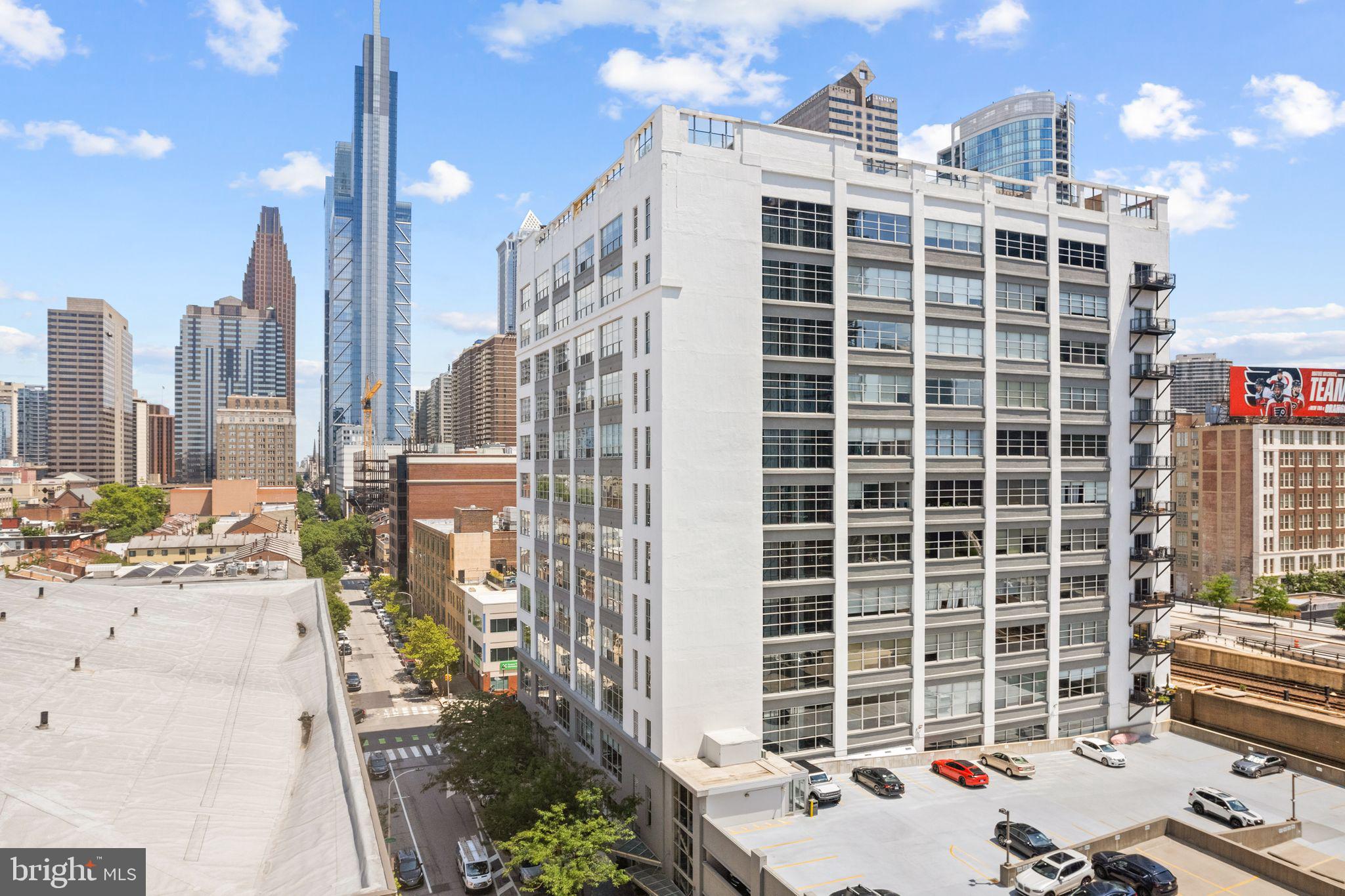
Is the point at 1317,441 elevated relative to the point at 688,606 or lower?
elevated

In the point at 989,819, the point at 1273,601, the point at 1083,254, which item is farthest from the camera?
the point at 1273,601

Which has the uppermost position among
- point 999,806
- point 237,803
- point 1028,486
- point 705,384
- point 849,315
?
point 849,315

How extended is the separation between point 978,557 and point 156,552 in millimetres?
132486

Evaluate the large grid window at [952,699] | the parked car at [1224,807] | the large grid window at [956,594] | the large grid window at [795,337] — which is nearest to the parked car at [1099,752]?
the parked car at [1224,807]

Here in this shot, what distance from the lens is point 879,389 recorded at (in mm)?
50625

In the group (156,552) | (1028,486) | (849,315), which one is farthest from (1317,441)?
(156,552)

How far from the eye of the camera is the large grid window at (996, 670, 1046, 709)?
176 feet

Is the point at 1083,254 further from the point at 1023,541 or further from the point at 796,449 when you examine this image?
the point at 796,449

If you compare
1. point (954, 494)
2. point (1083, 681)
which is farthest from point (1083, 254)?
point (1083, 681)

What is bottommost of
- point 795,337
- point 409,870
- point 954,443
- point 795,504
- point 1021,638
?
A: point 409,870

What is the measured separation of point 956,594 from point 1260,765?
21085mm

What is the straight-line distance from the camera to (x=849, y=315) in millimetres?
49875

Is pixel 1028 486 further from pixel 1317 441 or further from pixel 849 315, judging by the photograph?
pixel 1317 441

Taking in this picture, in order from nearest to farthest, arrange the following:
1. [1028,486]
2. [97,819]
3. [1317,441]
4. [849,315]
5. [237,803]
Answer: [97,819] → [237,803] → [849,315] → [1028,486] → [1317,441]
